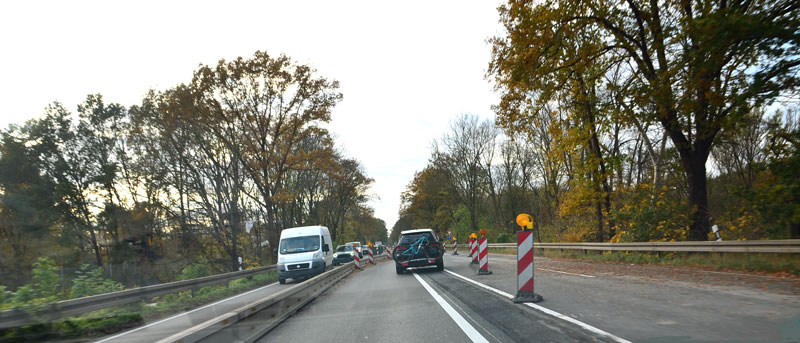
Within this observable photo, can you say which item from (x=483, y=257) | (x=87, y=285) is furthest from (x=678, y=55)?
(x=87, y=285)

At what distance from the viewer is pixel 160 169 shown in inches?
1130

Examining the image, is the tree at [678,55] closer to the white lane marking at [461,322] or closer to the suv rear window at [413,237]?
the suv rear window at [413,237]

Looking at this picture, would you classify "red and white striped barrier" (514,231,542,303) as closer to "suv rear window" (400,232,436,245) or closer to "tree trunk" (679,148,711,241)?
"suv rear window" (400,232,436,245)

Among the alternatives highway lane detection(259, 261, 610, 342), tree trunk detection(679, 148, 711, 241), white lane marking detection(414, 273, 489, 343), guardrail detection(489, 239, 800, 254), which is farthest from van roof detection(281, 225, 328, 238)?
tree trunk detection(679, 148, 711, 241)

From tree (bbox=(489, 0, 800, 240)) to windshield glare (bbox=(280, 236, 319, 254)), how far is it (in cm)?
982

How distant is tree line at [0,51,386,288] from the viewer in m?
25.7

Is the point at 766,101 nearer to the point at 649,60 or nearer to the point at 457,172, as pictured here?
the point at 649,60

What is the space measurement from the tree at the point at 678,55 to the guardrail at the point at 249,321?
10.8 meters

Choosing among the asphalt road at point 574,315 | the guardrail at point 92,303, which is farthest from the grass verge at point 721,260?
the guardrail at point 92,303

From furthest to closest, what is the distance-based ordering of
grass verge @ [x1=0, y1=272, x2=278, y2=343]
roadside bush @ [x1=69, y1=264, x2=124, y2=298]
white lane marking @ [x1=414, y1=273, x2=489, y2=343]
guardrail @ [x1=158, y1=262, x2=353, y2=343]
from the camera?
roadside bush @ [x1=69, y1=264, x2=124, y2=298]
grass verge @ [x1=0, y1=272, x2=278, y2=343]
white lane marking @ [x1=414, y1=273, x2=489, y2=343]
guardrail @ [x1=158, y1=262, x2=353, y2=343]

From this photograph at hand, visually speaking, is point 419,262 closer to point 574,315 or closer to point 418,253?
point 418,253

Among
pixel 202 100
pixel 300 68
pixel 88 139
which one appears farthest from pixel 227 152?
pixel 88 139

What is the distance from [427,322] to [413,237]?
1025 centimetres

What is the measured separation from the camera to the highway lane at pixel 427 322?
17.2ft
